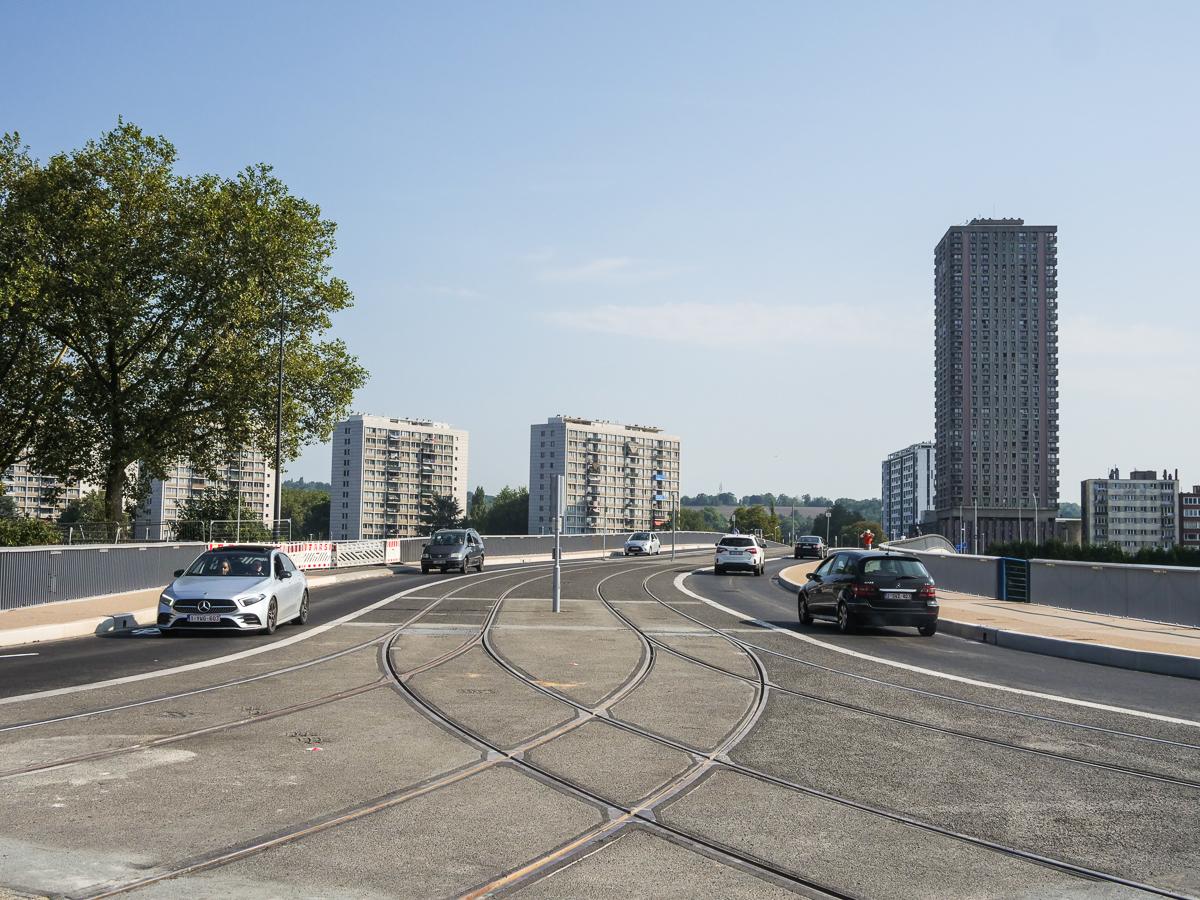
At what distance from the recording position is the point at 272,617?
18.4 metres

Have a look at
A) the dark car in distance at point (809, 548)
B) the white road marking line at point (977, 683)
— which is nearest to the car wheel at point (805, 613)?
the white road marking line at point (977, 683)

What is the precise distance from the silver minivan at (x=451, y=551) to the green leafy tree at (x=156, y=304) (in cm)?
790

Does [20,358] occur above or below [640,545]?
above

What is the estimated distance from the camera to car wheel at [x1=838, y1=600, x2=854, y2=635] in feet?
64.0

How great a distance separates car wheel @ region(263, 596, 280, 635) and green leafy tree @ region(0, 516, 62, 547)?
1159 cm

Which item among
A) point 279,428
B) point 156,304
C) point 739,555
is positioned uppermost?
point 156,304

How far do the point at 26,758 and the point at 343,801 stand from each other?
279 centimetres

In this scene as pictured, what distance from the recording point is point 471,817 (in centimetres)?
659

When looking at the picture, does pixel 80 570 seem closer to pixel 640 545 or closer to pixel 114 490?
pixel 114 490

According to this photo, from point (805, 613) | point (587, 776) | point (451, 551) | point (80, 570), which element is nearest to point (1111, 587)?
point (805, 613)

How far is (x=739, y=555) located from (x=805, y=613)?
76.7 ft

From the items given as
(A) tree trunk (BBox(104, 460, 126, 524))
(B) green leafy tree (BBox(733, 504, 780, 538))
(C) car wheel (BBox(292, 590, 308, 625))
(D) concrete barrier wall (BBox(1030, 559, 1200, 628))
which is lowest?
(B) green leafy tree (BBox(733, 504, 780, 538))

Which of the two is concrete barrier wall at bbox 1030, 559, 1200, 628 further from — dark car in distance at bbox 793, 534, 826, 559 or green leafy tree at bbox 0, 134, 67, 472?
dark car in distance at bbox 793, 534, 826, 559

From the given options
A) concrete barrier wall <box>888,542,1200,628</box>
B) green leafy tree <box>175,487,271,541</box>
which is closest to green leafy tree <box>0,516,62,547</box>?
green leafy tree <box>175,487,271,541</box>
